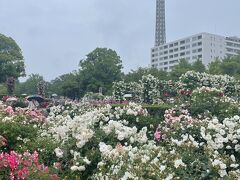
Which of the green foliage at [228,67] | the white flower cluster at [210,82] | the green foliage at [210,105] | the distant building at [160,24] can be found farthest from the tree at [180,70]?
the distant building at [160,24]

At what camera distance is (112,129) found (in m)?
6.75

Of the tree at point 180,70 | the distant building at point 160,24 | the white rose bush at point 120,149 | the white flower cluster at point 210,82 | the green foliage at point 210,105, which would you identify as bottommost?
the white rose bush at point 120,149

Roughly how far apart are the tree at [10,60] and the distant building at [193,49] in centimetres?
5156

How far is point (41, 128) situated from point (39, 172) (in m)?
4.40

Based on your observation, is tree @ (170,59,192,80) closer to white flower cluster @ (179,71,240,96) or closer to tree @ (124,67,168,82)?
tree @ (124,67,168,82)

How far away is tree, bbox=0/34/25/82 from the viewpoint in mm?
47847

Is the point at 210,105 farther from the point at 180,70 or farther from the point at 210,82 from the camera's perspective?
the point at 180,70

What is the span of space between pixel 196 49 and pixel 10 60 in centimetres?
6777

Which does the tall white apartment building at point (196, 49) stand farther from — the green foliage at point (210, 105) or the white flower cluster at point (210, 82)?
the green foliage at point (210, 105)

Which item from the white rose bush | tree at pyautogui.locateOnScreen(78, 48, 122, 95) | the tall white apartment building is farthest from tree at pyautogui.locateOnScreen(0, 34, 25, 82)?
the tall white apartment building

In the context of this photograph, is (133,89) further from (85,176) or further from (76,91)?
(85,176)

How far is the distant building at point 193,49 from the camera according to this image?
108 metres

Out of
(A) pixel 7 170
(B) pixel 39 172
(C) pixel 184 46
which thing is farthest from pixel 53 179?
(C) pixel 184 46

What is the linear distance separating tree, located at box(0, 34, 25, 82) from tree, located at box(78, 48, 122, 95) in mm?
7145
